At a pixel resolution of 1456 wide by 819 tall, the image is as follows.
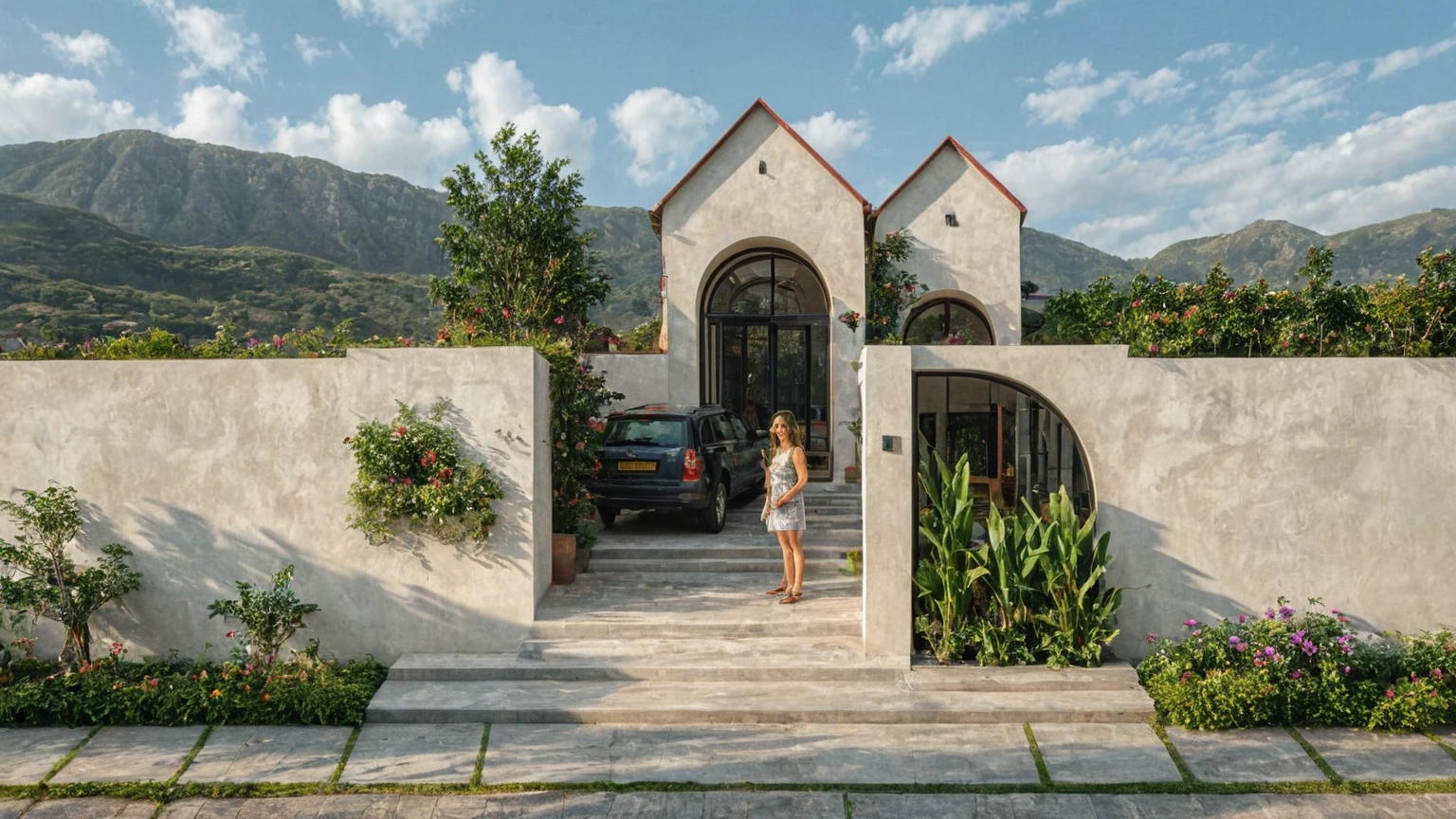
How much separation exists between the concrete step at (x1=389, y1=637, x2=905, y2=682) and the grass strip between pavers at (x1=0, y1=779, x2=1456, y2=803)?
1522mm

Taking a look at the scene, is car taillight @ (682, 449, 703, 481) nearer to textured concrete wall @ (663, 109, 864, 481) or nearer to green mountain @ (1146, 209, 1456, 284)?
textured concrete wall @ (663, 109, 864, 481)

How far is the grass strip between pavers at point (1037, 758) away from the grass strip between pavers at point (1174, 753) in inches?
34.3

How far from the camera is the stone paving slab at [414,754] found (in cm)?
575

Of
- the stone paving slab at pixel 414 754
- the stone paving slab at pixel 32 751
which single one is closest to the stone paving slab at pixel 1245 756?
the stone paving slab at pixel 414 754

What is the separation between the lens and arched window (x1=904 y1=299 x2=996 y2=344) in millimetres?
16516

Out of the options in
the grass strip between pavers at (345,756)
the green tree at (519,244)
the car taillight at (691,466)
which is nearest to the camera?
the grass strip between pavers at (345,756)

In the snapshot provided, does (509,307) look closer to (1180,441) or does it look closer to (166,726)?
(166,726)

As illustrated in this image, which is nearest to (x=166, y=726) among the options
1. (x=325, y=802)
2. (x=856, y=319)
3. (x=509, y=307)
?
(x=325, y=802)

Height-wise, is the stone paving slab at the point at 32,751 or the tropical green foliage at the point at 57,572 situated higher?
the tropical green foliage at the point at 57,572

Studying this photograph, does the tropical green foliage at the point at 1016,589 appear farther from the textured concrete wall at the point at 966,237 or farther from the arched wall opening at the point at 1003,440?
the textured concrete wall at the point at 966,237

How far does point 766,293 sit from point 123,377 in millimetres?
9935

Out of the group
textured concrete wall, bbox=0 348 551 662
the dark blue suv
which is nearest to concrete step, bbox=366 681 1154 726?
textured concrete wall, bbox=0 348 551 662

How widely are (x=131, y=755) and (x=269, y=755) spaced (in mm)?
1004

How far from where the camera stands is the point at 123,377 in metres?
7.73
